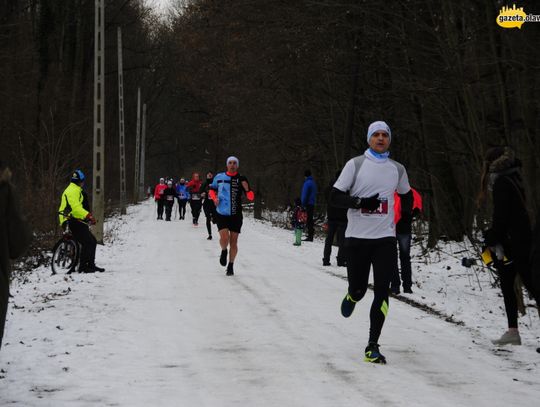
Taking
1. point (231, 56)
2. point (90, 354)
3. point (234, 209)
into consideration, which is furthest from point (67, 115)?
point (90, 354)

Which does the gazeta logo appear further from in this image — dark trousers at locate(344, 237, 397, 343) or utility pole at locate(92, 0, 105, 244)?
utility pole at locate(92, 0, 105, 244)

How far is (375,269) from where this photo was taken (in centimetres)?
713

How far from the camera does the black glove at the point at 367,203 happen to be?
6.96 metres

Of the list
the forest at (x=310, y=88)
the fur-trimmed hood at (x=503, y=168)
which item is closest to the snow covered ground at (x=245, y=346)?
the fur-trimmed hood at (x=503, y=168)

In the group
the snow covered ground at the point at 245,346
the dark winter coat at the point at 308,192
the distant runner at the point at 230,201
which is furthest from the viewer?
the dark winter coat at the point at 308,192

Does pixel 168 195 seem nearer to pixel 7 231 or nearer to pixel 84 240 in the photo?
pixel 84 240

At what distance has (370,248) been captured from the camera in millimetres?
7184

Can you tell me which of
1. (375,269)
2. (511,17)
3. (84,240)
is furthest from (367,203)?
(84,240)

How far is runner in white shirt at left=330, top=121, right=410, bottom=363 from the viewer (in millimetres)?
7043

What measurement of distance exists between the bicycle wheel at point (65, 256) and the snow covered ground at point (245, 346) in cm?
25

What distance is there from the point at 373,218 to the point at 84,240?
27.4 ft

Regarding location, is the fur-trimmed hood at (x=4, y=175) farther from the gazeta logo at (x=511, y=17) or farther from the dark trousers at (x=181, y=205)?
the dark trousers at (x=181, y=205)

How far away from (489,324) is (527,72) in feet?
13.2

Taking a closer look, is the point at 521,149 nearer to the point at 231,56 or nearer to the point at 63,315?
the point at 63,315
